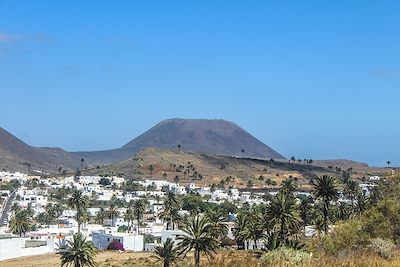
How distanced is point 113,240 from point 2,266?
21684 mm

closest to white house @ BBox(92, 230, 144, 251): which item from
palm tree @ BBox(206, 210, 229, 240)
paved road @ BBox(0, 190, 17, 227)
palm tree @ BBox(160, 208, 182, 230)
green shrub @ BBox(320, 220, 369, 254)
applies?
palm tree @ BBox(206, 210, 229, 240)

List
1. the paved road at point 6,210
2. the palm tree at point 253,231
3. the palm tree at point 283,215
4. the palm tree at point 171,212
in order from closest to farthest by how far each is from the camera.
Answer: the palm tree at point 283,215
the palm tree at point 253,231
the palm tree at point 171,212
the paved road at point 6,210

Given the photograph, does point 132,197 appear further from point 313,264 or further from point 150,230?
point 313,264

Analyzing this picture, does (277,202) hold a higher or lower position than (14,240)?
higher

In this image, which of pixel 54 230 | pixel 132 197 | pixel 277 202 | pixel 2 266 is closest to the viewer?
pixel 277 202

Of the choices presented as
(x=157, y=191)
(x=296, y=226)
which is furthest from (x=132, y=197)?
(x=296, y=226)

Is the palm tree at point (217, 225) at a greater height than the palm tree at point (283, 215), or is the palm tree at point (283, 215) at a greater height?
the palm tree at point (283, 215)

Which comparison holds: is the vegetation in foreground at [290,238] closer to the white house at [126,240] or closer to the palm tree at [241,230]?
the palm tree at [241,230]

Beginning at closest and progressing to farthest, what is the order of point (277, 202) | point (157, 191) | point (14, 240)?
point (277, 202), point (14, 240), point (157, 191)

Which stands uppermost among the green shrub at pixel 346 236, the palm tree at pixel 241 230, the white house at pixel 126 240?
the green shrub at pixel 346 236

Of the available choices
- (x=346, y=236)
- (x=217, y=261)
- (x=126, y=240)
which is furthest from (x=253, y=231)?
(x=217, y=261)

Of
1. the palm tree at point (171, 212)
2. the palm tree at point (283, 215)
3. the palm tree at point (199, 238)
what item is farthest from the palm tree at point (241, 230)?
the palm tree at point (171, 212)

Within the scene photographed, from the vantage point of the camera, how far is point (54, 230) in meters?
105

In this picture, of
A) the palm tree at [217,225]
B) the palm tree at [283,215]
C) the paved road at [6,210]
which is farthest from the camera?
A: the paved road at [6,210]
